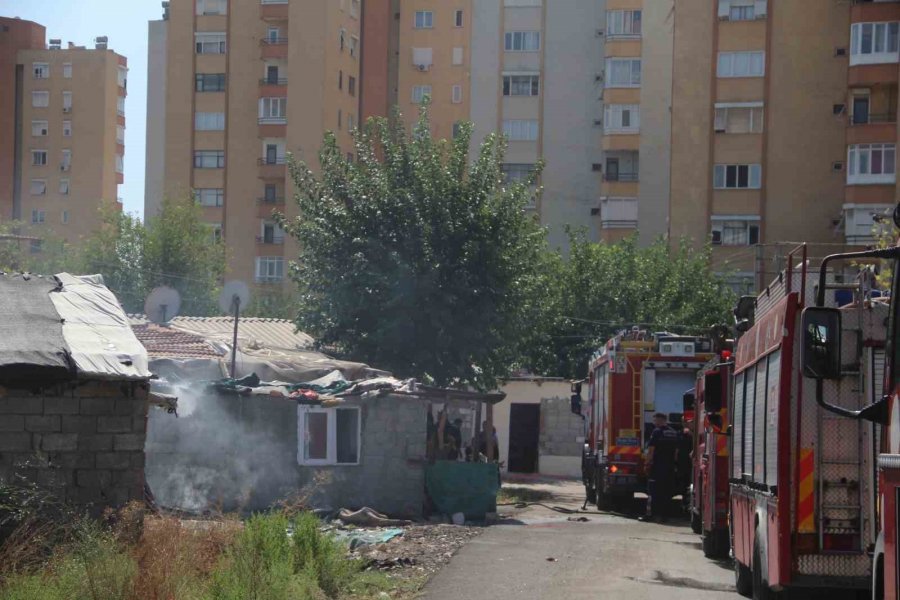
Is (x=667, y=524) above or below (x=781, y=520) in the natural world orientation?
below

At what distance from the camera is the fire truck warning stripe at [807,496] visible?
9102mm

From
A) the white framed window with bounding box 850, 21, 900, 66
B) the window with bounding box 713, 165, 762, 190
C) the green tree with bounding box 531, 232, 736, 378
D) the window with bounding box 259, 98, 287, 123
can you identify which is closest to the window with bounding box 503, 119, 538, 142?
the window with bounding box 259, 98, 287, 123

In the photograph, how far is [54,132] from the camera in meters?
85.1

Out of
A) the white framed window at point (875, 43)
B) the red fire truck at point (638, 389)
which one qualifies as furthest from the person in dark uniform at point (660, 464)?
the white framed window at point (875, 43)

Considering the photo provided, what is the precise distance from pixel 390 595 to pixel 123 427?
356 centimetres

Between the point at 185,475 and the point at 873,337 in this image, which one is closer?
the point at 873,337

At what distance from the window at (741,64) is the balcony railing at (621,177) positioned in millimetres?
8434

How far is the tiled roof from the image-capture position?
80.5 feet

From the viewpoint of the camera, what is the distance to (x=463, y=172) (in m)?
32.5

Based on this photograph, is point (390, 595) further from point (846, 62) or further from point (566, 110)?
point (566, 110)

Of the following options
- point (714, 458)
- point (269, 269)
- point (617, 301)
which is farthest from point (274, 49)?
point (714, 458)

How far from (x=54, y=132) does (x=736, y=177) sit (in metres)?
49.8

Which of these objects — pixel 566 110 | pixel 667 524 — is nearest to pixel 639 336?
pixel 667 524

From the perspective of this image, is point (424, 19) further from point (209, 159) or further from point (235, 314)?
point (235, 314)
